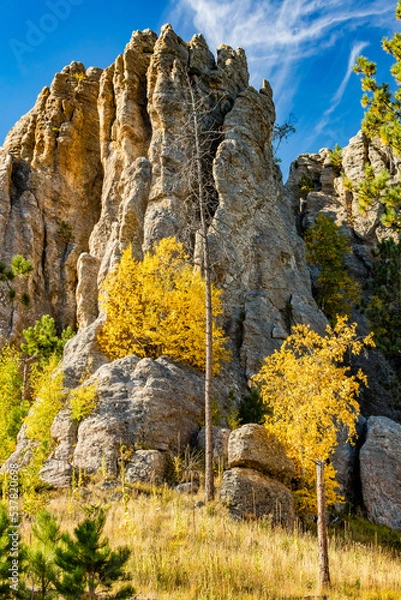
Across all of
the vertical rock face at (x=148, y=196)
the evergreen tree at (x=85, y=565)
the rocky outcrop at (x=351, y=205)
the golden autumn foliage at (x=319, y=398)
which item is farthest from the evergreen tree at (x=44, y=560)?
the rocky outcrop at (x=351, y=205)

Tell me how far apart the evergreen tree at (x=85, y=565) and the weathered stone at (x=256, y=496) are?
7047 millimetres

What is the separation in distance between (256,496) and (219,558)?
169 inches

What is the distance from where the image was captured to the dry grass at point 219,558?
7555 millimetres

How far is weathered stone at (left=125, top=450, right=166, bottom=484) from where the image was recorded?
13.7 meters

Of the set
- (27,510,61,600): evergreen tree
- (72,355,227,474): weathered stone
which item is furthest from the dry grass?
(72,355,227,474): weathered stone

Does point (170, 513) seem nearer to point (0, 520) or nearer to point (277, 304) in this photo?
point (0, 520)

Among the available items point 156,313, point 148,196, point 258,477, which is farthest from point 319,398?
point 148,196

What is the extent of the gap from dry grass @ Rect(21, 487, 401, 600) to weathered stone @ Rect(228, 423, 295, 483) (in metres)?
1.80

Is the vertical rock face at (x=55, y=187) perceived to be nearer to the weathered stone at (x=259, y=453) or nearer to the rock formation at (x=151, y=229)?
the rock formation at (x=151, y=229)

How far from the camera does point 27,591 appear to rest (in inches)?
208

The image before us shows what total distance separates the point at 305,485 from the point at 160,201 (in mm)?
21639

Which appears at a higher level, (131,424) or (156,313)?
(156,313)

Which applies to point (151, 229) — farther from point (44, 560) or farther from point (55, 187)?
point (44, 560)

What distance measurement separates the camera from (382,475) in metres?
19.0
